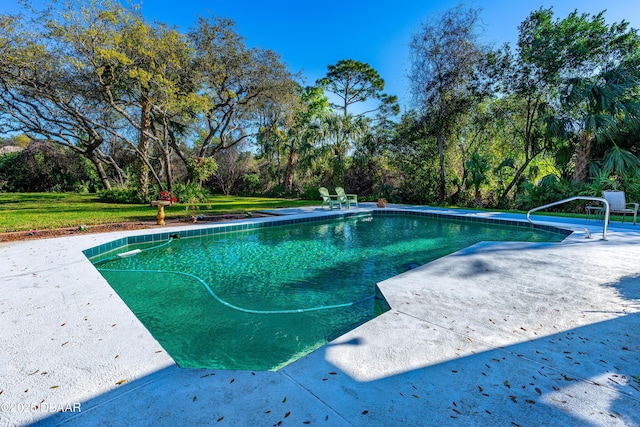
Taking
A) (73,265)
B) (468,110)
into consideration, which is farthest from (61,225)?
(468,110)

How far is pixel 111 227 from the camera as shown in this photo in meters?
7.21

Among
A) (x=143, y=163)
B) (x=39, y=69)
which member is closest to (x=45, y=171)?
(x=143, y=163)

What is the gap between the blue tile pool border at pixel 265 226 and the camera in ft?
19.4

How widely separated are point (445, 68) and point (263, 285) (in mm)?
12982

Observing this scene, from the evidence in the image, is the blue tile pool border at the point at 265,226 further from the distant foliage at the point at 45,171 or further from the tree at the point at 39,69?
the distant foliage at the point at 45,171

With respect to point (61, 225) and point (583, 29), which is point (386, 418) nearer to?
point (61, 225)

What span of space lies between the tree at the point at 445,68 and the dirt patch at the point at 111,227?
31.0 ft

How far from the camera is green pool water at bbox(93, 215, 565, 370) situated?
266cm

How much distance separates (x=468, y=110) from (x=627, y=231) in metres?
8.14

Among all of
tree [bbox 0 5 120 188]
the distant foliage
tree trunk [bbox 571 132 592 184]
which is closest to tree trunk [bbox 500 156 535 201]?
tree trunk [bbox 571 132 592 184]

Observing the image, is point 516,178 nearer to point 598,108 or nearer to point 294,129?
point 598,108

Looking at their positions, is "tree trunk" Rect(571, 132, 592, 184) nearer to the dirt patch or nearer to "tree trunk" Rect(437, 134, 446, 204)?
"tree trunk" Rect(437, 134, 446, 204)

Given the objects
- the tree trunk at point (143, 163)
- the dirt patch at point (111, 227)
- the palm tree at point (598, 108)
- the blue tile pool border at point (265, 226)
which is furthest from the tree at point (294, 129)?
the palm tree at point (598, 108)

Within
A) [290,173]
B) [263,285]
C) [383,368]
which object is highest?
[290,173]
